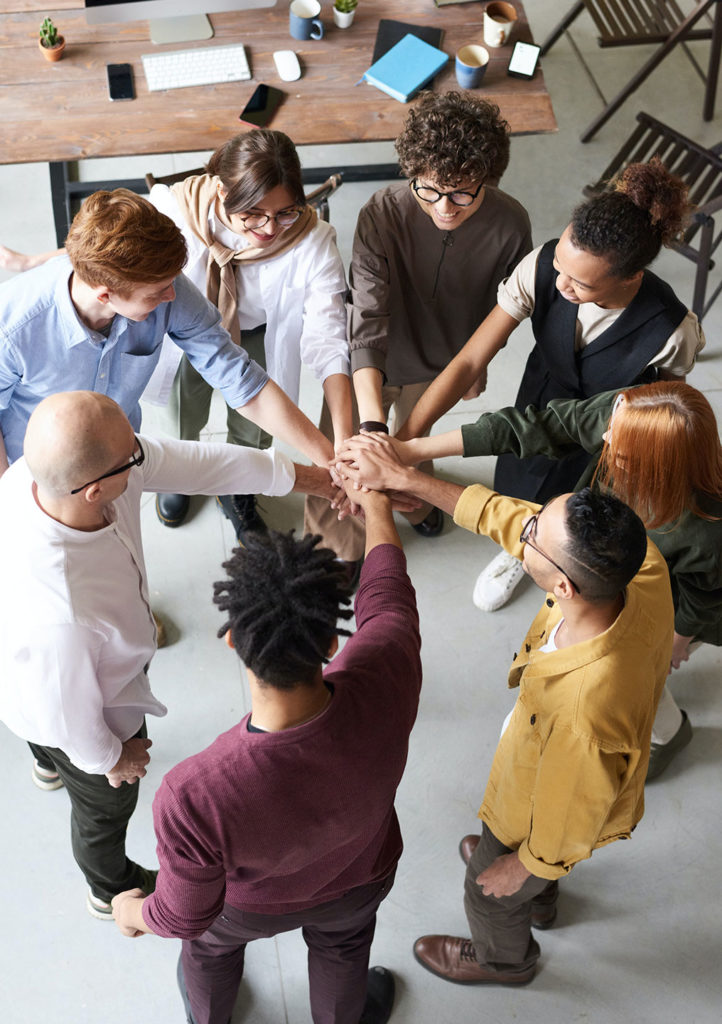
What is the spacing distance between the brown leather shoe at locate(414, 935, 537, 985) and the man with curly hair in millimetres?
1384

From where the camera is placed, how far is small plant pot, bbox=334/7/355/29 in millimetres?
3582

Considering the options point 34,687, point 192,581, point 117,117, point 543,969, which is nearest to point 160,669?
point 192,581

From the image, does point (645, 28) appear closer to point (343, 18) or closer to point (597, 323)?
point (343, 18)

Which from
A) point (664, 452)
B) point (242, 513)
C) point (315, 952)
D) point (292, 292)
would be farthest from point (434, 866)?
point (292, 292)

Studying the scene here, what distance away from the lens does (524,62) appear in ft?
11.6

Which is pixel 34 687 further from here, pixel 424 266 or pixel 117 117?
pixel 117 117

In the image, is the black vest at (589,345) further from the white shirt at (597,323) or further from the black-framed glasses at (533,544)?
the black-framed glasses at (533,544)

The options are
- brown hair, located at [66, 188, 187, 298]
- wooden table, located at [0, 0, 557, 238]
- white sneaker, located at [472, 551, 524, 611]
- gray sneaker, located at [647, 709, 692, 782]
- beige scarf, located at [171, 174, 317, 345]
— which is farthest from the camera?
wooden table, located at [0, 0, 557, 238]

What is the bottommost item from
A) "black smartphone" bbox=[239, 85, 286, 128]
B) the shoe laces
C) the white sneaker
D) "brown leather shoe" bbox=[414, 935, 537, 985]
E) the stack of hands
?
"brown leather shoe" bbox=[414, 935, 537, 985]

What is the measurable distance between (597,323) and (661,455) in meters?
0.53

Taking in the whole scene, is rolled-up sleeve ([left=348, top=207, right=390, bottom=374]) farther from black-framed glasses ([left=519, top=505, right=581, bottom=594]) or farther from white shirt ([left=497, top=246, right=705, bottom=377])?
black-framed glasses ([left=519, top=505, right=581, bottom=594])


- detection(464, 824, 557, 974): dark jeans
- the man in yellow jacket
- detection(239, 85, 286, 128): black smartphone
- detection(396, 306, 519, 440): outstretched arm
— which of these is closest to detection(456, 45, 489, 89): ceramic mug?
detection(239, 85, 286, 128): black smartphone

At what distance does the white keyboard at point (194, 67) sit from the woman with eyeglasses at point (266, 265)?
1061 mm

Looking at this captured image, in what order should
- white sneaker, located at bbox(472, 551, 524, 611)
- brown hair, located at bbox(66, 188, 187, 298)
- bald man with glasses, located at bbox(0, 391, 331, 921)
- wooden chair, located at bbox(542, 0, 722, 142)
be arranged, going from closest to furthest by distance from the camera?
bald man with glasses, located at bbox(0, 391, 331, 921)
brown hair, located at bbox(66, 188, 187, 298)
white sneaker, located at bbox(472, 551, 524, 611)
wooden chair, located at bbox(542, 0, 722, 142)
